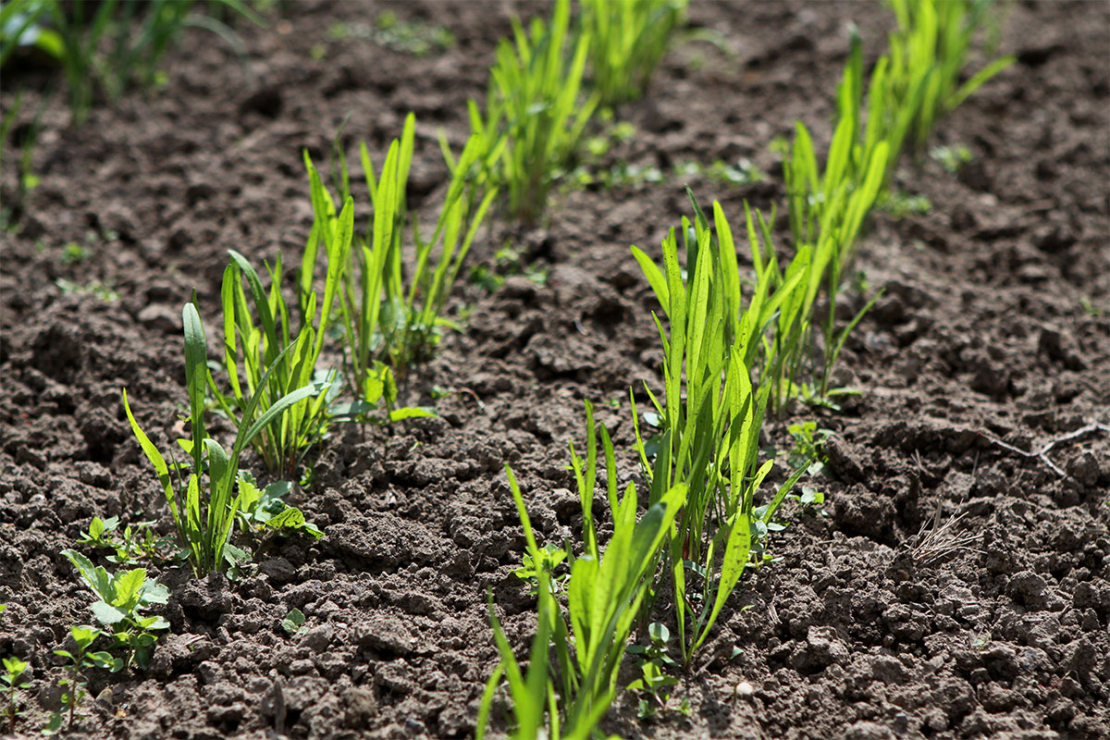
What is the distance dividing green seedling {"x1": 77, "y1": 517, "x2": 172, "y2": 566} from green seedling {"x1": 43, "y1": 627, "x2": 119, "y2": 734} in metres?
0.17

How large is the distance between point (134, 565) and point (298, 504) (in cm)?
29

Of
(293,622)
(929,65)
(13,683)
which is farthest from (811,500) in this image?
(929,65)

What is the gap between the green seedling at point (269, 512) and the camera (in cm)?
171

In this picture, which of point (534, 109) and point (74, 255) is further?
point (74, 255)

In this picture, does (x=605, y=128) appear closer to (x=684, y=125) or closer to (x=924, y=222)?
(x=684, y=125)

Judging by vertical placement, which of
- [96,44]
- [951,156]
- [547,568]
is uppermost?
[96,44]

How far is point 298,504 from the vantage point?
1.81 meters

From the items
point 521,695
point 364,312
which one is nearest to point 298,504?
point 364,312

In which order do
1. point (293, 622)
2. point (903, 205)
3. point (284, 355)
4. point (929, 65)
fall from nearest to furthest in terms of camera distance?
point (293, 622) → point (284, 355) → point (929, 65) → point (903, 205)

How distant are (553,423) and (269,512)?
58cm

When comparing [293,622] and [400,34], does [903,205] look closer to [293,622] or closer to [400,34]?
[400,34]

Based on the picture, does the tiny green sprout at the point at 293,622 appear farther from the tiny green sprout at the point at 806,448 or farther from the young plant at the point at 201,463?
the tiny green sprout at the point at 806,448

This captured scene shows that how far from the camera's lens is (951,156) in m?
3.08

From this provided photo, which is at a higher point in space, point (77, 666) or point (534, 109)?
point (534, 109)
